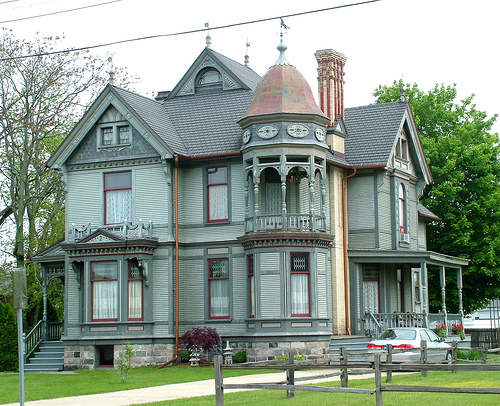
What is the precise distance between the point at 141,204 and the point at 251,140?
5.09 metres

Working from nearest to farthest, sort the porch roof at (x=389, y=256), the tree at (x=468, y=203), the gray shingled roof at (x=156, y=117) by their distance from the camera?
the gray shingled roof at (x=156, y=117) < the porch roof at (x=389, y=256) < the tree at (x=468, y=203)

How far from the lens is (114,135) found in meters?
33.2

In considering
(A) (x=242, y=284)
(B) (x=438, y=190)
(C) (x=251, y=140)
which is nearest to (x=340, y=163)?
(C) (x=251, y=140)

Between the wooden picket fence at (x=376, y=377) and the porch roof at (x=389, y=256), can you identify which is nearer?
the wooden picket fence at (x=376, y=377)

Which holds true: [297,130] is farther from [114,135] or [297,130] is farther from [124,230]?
[124,230]

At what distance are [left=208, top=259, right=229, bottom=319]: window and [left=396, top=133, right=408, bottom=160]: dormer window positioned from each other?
32.1 ft

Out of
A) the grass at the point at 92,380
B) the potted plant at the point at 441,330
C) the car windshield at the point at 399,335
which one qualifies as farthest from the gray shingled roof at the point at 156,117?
the potted plant at the point at 441,330

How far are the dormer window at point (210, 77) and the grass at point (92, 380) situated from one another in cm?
1231

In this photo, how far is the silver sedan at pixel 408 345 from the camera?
2603 cm

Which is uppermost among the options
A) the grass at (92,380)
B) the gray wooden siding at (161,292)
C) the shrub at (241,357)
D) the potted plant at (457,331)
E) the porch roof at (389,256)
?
the porch roof at (389,256)

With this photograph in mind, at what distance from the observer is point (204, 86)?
1420 inches

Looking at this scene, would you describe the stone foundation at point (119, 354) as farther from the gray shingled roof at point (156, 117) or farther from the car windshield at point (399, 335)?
the car windshield at point (399, 335)

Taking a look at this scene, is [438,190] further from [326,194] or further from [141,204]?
[141,204]

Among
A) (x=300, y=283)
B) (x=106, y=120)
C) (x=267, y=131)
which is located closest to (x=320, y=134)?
(x=267, y=131)
